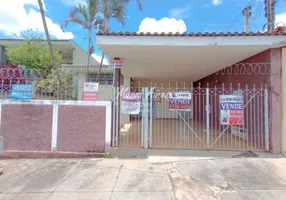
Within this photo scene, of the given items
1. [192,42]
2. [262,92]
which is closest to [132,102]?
[192,42]

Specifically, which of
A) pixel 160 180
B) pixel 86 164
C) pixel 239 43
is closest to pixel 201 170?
pixel 160 180

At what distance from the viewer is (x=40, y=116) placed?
607 centimetres

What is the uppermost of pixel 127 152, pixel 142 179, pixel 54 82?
pixel 54 82

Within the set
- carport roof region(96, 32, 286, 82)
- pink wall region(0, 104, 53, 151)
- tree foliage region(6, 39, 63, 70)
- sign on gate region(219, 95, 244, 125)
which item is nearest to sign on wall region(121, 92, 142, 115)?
carport roof region(96, 32, 286, 82)

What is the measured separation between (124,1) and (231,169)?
27.3 ft

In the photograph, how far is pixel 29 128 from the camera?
605 centimetres

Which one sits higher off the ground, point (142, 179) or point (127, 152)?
point (127, 152)

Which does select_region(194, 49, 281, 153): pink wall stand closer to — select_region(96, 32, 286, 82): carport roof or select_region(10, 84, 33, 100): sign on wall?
select_region(96, 32, 286, 82): carport roof

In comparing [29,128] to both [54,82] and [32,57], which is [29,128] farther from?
[32,57]

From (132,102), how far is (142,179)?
263 cm

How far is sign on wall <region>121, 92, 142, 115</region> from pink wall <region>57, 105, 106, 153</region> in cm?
78

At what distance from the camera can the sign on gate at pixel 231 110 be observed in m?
6.36

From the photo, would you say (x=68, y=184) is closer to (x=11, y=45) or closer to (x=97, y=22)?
(x=97, y=22)

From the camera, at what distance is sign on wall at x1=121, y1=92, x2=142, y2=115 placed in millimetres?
6508
